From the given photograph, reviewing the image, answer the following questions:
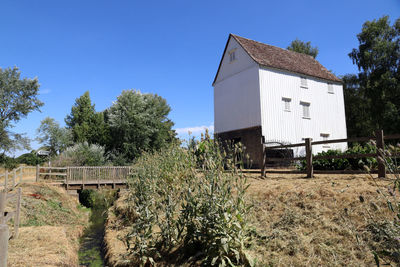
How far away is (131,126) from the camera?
27562mm

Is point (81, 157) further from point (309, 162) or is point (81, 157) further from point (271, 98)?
point (309, 162)

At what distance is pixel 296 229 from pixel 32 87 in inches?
1474

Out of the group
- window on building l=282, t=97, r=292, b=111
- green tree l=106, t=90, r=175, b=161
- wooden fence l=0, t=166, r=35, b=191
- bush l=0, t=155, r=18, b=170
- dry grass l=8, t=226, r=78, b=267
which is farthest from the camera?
bush l=0, t=155, r=18, b=170

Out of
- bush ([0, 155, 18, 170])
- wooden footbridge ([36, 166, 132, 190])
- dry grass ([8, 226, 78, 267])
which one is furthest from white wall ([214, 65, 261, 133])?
bush ([0, 155, 18, 170])

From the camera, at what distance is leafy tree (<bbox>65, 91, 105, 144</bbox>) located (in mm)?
30231

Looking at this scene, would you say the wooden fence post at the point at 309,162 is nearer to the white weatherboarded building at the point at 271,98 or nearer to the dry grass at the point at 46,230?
the dry grass at the point at 46,230

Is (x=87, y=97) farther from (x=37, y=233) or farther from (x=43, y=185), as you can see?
(x=37, y=233)

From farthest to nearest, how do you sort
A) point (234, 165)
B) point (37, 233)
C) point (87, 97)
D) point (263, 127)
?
point (87, 97)
point (263, 127)
point (37, 233)
point (234, 165)

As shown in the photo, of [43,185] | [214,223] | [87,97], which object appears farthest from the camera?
[87,97]

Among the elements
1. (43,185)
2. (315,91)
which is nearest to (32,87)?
(43,185)

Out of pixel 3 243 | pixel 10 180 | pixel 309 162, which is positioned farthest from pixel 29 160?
pixel 3 243

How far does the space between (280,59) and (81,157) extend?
19254 millimetres

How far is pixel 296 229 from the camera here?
4.54 meters

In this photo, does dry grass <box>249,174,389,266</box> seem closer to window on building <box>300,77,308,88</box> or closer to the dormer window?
window on building <box>300,77,308,88</box>
